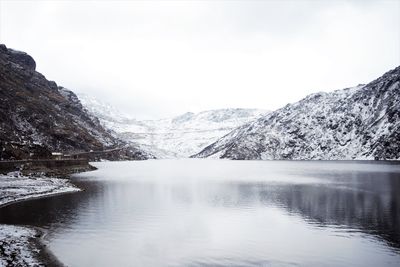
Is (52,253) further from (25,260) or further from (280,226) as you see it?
(280,226)

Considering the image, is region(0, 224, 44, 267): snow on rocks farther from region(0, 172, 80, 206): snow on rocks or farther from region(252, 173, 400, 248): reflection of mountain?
region(252, 173, 400, 248): reflection of mountain

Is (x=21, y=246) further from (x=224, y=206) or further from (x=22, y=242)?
(x=224, y=206)

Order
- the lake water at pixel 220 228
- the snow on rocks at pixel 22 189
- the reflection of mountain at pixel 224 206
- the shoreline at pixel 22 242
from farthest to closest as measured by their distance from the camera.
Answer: the snow on rocks at pixel 22 189
the reflection of mountain at pixel 224 206
the lake water at pixel 220 228
the shoreline at pixel 22 242

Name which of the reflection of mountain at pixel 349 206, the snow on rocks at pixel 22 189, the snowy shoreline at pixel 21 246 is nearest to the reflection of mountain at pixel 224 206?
the reflection of mountain at pixel 349 206

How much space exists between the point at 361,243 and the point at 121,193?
4713cm

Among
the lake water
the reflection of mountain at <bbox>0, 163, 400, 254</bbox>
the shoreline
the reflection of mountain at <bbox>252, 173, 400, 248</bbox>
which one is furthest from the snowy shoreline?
the reflection of mountain at <bbox>252, 173, 400, 248</bbox>

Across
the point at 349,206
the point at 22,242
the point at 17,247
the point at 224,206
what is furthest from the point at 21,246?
the point at 349,206

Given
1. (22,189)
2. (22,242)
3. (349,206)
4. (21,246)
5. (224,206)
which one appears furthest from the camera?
(22,189)

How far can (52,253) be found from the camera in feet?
98.4

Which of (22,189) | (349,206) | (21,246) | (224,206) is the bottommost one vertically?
(21,246)

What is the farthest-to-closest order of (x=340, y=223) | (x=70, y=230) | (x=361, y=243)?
(x=340, y=223), (x=70, y=230), (x=361, y=243)

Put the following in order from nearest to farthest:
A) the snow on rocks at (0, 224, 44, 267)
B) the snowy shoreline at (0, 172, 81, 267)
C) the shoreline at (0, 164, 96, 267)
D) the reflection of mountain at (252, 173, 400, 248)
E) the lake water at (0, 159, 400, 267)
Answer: the snow on rocks at (0, 224, 44, 267)
the snowy shoreline at (0, 172, 81, 267)
the shoreline at (0, 164, 96, 267)
the lake water at (0, 159, 400, 267)
the reflection of mountain at (252, 173, 400, 248)

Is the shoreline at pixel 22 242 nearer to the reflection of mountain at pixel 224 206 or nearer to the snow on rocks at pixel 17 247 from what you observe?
the snow on rocks at pixel 17 247

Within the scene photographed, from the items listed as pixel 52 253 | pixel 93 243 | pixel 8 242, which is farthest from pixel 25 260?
pixel 93 243
